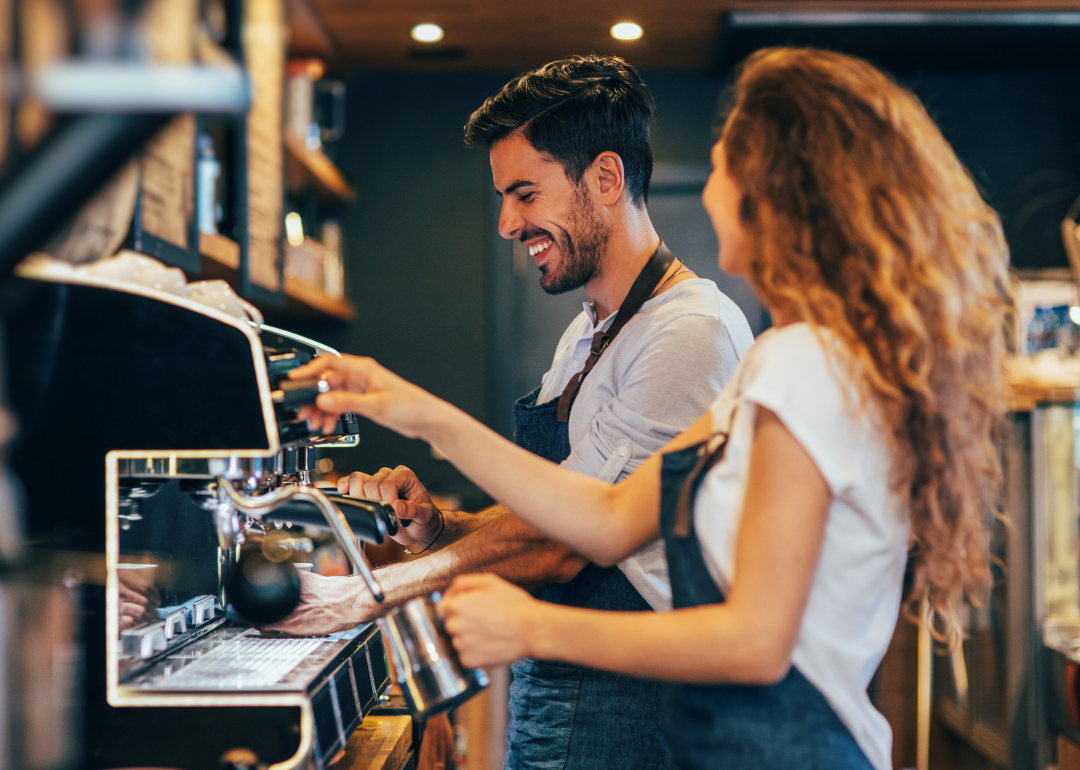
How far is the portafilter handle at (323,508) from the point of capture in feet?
2.87

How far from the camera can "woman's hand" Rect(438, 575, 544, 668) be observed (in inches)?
31.8

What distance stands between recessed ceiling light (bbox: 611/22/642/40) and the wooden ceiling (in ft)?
0.09

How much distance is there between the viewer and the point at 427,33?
3287mm

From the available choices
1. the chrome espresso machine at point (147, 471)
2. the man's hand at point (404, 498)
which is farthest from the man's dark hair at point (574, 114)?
the chrome espresso machine at point (147, 471)

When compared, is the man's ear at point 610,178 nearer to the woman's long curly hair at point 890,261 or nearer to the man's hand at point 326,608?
the woman's long curly hair at point 890,261

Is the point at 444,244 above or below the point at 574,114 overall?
above

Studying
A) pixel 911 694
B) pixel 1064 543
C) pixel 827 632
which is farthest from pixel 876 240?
pixel 911 694

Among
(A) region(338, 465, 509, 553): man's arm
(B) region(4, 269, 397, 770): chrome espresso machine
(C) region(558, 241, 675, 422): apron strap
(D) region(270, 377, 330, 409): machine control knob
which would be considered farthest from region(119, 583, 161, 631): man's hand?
(C) region(558, 241, 675, 422): apron strap

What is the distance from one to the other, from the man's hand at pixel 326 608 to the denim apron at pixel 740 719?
16.0 inches

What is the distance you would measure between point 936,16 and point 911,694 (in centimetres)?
227

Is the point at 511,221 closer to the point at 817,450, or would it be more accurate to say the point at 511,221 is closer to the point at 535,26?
the point at 817,450

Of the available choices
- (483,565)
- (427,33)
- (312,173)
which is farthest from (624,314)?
(427,33)

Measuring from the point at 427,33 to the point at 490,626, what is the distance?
115 inches

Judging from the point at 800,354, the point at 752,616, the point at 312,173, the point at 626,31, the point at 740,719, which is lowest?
the point at 740,719
